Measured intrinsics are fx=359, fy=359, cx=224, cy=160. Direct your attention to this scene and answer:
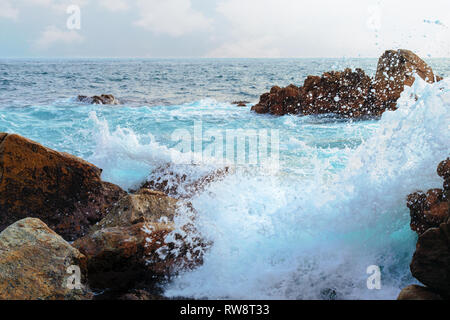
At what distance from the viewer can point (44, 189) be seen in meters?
4.07

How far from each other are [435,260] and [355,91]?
10.7m

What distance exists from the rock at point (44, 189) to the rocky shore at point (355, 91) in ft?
29.8

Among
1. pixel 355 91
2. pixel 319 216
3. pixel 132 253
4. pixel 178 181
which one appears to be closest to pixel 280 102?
pixel 355 91

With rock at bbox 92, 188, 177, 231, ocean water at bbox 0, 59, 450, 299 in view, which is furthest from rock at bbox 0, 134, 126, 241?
ocean water at bbox 0, 59, 450, 299

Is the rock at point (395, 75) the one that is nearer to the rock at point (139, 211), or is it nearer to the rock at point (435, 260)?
the rock at point (139, 211)

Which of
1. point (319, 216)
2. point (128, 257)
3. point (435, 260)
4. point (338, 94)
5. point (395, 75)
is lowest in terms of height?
point (128, 257)

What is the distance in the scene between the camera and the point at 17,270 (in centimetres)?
257

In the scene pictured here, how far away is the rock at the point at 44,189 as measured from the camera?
395cm

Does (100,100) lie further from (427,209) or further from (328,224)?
(427,209)

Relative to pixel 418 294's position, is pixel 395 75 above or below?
above

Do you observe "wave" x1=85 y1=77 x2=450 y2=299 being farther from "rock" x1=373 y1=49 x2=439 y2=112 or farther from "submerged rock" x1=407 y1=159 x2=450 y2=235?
"rock" x1=373 y1=49 x2=439 y2=112

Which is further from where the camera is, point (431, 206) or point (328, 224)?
point (328, 224)
